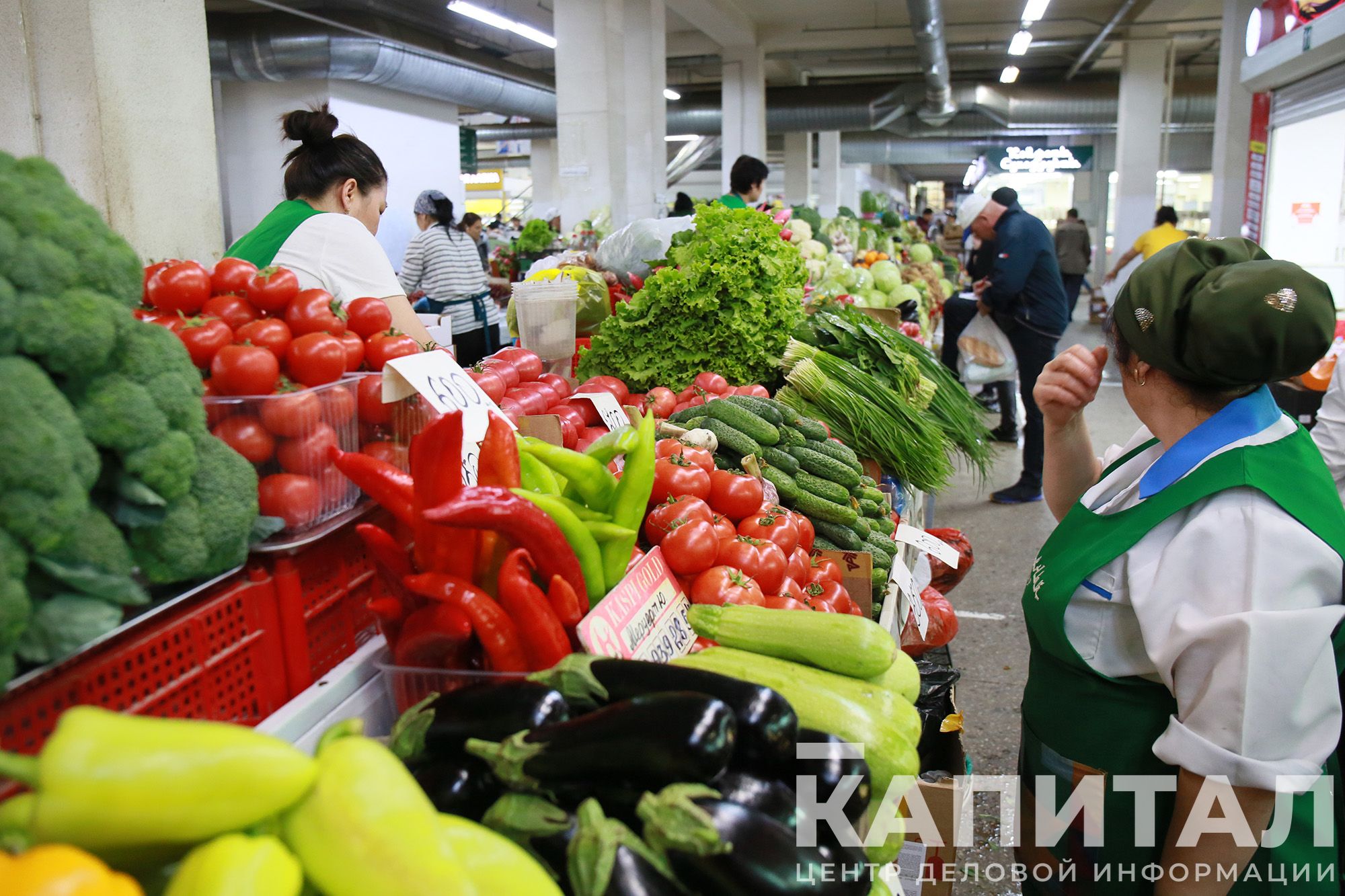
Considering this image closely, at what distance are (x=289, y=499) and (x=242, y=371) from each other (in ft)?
→ 0.72

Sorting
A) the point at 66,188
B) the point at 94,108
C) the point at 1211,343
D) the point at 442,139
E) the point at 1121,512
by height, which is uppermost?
the point at 442,139

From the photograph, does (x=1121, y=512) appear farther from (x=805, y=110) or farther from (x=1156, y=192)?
(x=805, y=110)

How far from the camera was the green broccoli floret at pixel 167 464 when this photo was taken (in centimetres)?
105

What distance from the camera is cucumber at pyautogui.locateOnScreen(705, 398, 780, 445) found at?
269 centimetres

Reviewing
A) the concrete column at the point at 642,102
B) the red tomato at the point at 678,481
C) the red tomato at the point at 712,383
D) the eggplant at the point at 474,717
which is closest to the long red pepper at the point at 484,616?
the eggplant at the point at 474,717

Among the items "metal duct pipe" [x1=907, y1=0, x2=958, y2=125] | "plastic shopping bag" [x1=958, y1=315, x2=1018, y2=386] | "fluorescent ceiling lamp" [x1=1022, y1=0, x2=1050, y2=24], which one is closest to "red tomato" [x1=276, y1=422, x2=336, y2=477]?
"plastic shopping bag" [x1=958, y1=315, x2=1018, y2=386]

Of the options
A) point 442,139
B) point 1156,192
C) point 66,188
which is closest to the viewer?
point 66,188

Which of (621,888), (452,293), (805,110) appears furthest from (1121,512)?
(805,110)

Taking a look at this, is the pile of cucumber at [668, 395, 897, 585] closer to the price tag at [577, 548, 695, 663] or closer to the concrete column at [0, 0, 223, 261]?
the price tag at [577, 548, 695, 663]

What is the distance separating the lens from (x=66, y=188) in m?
1.07

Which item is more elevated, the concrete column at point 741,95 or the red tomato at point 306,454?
the concrete column at point 741,95

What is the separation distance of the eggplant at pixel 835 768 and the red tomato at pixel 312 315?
107cm

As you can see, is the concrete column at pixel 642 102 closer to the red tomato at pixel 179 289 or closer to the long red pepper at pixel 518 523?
the red tomato at pixel 179 289

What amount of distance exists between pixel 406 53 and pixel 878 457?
11.6 metres
